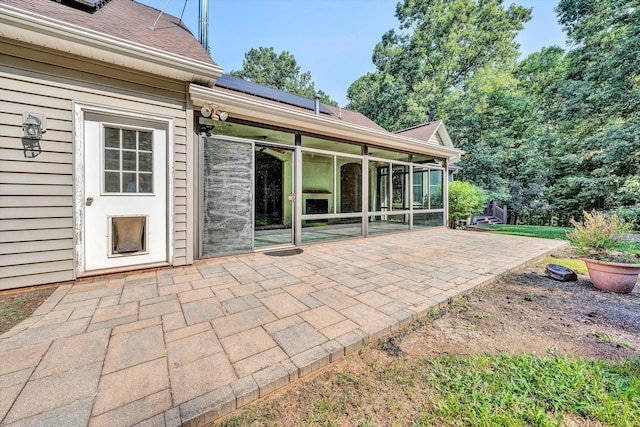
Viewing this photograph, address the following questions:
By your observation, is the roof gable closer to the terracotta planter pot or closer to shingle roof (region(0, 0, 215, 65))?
the terracotta planter pot

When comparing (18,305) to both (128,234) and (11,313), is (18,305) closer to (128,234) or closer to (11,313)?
(11,313)

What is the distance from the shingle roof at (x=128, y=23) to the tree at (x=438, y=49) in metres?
12.9

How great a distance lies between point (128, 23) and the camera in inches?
138

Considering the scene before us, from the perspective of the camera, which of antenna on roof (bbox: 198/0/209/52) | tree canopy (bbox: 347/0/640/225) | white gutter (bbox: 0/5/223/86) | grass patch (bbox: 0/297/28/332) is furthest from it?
tree canopy (bbox: 347/0/640/225)

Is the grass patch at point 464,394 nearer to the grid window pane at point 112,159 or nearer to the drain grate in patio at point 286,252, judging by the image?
the drain grate in patio at point 286,252

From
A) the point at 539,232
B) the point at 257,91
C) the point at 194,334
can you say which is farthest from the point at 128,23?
the point at 539,232

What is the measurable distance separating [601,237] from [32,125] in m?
6.66

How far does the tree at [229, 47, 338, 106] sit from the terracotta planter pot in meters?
21.4

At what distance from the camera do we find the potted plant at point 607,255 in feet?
9.43

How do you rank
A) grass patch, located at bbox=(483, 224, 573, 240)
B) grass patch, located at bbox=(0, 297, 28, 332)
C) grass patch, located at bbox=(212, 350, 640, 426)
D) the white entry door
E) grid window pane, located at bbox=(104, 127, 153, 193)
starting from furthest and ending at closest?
1. grass patch, located at bbox=(483, 224, 573, 240)
2. grid window pane, located at bbox=(104, 127, 153, 193)
3. the white entry door
4. grass patch, located at bbox=(0, 297, 28, 332)
5. grass patch, located at bbox=(212, 350, 640, 426)

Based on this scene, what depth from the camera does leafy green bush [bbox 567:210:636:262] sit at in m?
3.11

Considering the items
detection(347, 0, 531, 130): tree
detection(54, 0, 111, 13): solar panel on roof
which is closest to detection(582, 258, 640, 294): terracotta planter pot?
detection(54, 0, 111, 13): solar panel on roof

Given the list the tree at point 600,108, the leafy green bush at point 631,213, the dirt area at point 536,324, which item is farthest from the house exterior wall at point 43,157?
the tree at point 600,108

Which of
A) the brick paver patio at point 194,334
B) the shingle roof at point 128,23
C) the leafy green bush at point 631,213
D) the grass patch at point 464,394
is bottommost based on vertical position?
the grass patch at point 464,394
